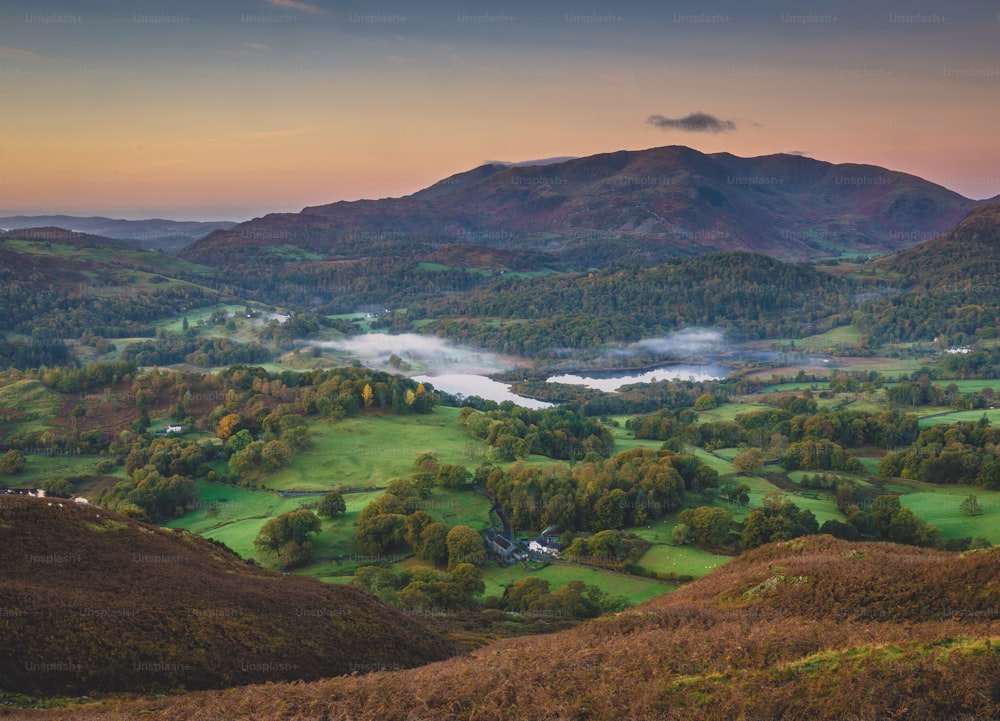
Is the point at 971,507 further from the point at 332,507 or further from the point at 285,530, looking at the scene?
the point at 285,530

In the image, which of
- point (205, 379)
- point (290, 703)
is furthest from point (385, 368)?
point (290, 703)

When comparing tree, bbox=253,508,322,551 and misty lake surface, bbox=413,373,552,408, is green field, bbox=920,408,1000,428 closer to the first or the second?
misty lake surface, bbox=413,373,552,408

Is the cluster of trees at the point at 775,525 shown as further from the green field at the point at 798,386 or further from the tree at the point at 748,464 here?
the green field at the point at 798,386

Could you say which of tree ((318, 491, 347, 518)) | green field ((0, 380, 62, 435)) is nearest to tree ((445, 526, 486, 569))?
tree ((318, 491, 347, 518))

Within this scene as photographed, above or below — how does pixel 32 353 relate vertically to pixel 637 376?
above

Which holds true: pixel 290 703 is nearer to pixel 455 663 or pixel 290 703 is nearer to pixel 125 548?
pixel 455 663

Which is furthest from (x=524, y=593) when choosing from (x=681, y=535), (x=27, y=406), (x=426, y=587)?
(x=27, y=406)
